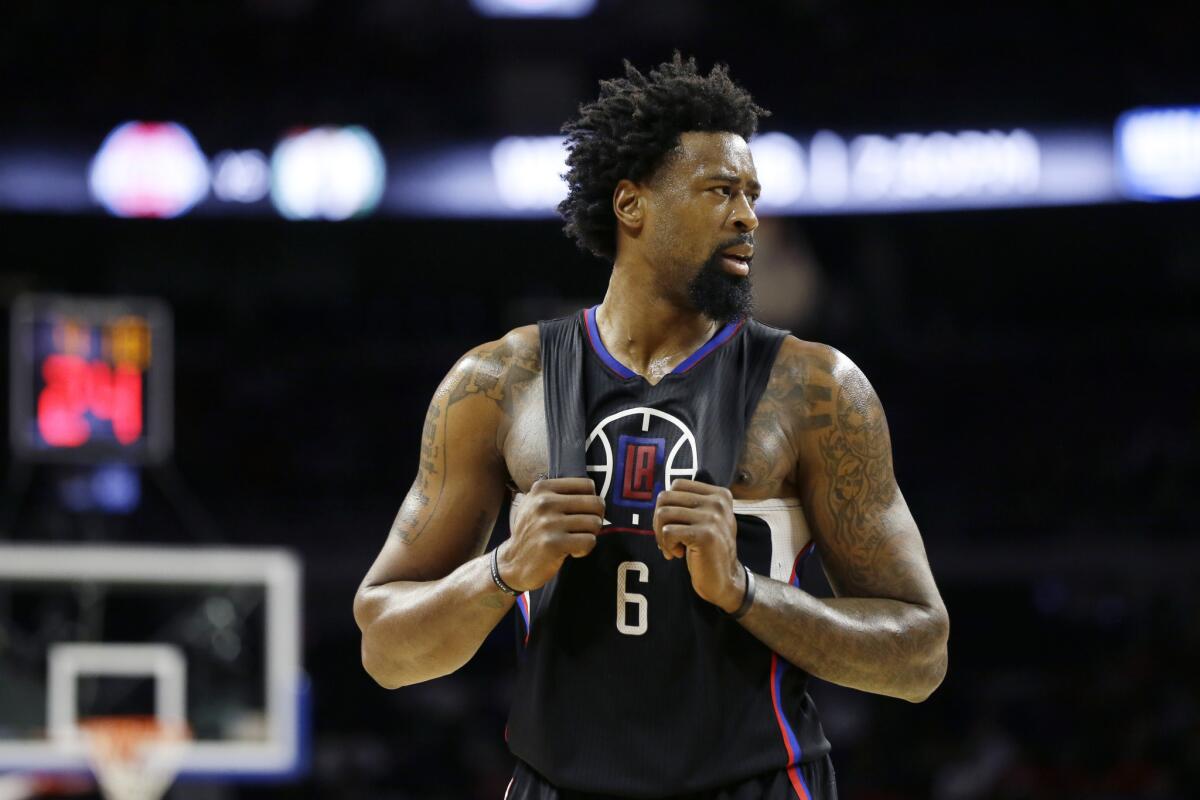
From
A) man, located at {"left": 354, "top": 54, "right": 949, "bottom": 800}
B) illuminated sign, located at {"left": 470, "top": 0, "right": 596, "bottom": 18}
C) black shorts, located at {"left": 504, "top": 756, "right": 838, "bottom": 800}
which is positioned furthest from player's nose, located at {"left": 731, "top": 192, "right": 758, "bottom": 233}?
illuminated sign, located at {"left": 470, "top": 0, "right": 596, "bottom": 18}

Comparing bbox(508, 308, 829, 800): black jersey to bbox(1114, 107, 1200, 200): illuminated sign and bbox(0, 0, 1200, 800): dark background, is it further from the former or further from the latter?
bbox(1114, 107, 1200, 200): illuminated sign

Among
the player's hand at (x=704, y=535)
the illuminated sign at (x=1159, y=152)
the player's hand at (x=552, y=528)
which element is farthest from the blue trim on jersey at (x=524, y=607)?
the illuminated sign at (x=1159, y=152)

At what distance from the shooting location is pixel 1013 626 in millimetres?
15930

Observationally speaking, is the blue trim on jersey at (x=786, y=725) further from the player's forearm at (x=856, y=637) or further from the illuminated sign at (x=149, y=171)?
the illuminated sign at (x=149, y=171)

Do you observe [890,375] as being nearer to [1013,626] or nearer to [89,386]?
[1013,626]

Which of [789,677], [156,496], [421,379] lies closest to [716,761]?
[789,677]

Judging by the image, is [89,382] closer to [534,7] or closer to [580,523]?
[534,7]

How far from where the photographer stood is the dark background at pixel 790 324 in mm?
14484

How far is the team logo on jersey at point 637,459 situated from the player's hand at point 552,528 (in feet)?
0.55

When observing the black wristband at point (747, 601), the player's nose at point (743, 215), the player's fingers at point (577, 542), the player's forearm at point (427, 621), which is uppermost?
the player's nose at point (743, 215)

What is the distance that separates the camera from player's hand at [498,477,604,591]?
274 cm

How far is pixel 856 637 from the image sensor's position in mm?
2918

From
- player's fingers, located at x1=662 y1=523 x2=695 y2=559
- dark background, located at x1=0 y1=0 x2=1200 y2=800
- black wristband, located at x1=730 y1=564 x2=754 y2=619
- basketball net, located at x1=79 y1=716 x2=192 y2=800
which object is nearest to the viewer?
player's fingers, located at x1=662 y1=523 x2=695 y2=559

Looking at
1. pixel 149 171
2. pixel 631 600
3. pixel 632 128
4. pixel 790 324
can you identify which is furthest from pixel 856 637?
pixel 790 324
